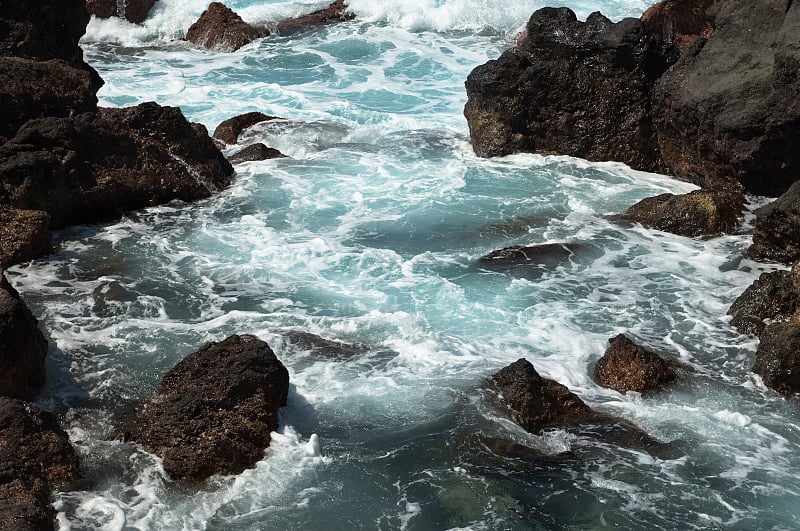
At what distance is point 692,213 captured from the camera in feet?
34.2

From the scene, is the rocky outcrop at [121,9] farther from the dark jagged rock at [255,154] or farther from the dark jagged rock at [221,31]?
the dark jagged rock at [255,154]

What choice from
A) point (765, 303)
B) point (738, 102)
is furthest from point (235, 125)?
point (765, 303)

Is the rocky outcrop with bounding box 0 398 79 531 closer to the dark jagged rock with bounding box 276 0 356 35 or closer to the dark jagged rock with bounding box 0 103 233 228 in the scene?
the dark jagged rock with bounding box 0 103 233 228

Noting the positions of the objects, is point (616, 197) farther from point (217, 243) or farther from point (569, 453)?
point (569, 453)

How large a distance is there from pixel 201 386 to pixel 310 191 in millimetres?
5664

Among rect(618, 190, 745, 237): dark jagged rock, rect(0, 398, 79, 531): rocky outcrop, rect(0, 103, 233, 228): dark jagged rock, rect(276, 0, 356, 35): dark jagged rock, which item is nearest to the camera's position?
rect(0, 398, 79, 531): rocky outcrop

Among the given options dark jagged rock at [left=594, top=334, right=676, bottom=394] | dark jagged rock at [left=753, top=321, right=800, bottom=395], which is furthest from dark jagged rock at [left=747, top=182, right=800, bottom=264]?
dark jagged rock at [left=594, top=334, right=676, bottom=394]

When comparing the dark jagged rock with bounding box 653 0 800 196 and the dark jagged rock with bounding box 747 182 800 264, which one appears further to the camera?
the dark jagged rock with bounding box 653 0 800 196

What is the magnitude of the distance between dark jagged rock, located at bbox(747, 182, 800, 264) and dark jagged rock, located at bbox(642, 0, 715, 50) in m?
8.09

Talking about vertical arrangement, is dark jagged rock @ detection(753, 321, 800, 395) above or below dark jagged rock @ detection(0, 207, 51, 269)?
above

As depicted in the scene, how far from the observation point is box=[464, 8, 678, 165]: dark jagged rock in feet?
41.3

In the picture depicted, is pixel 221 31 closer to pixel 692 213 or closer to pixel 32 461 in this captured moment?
pixel 692 213

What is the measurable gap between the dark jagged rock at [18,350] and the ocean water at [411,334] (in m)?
0.18

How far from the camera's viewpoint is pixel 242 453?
6.34 metres
